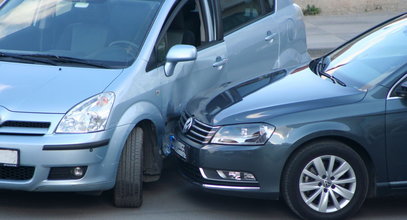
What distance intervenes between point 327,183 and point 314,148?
0.91 feet

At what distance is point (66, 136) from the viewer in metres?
5.50

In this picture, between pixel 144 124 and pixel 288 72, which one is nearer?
pixel 144 124

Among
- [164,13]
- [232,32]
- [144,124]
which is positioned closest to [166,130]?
[144,124]

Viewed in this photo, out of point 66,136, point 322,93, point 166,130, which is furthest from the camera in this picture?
point 166,130

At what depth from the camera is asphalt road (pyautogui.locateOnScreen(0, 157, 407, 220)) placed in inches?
233

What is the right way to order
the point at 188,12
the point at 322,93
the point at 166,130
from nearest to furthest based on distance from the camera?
the point at 322,93 → the point at 166,130 → the point at 188,12

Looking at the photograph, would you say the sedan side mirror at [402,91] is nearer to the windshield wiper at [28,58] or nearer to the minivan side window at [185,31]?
the minivan side window at [185,31]

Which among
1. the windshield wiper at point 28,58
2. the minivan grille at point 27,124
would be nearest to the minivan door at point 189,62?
the windshield wiper at point 28,58

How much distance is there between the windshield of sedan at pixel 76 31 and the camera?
6.31m

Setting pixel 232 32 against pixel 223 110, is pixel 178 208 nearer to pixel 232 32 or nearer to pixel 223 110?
pixel 223 110

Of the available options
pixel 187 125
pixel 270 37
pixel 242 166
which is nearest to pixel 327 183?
pixel 242 166

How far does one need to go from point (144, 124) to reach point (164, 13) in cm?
101

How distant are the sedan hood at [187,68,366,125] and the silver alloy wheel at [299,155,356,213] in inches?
16.0

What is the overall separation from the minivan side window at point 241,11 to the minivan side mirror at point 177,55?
1.18 metres
